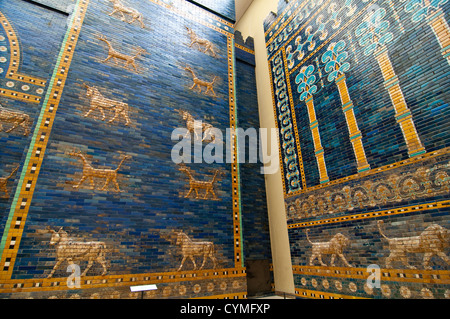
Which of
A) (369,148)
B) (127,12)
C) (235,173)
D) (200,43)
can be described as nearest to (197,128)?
(235,173)

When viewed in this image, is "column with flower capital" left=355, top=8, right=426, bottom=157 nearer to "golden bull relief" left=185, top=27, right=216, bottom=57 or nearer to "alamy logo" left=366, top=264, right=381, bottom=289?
"alamy logo" left=366, top=264, right=381, bottom=289

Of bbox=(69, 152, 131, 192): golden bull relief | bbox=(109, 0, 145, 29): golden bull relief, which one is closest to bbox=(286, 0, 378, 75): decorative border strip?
bbox=(109, 0, 145, 29): golden bull relief

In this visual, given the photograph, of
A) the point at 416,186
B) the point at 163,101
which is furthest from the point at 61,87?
the point at 416,186

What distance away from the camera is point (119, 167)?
3.56 m

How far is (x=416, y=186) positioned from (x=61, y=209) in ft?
14.8

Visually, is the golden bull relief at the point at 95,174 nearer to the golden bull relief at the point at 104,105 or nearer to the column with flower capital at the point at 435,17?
the golden bull relief at the point at 104,105

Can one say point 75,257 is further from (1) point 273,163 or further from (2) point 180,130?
(1) point 273,163

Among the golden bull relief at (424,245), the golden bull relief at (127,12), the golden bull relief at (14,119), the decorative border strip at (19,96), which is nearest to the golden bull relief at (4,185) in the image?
the golden bull relief at (14,119)

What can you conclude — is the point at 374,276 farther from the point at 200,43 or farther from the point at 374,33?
the point at 200,43

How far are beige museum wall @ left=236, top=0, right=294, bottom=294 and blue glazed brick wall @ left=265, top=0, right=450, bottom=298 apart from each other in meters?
0.24

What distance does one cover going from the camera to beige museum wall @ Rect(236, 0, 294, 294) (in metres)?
4.47

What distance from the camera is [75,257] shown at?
2.92 metres
